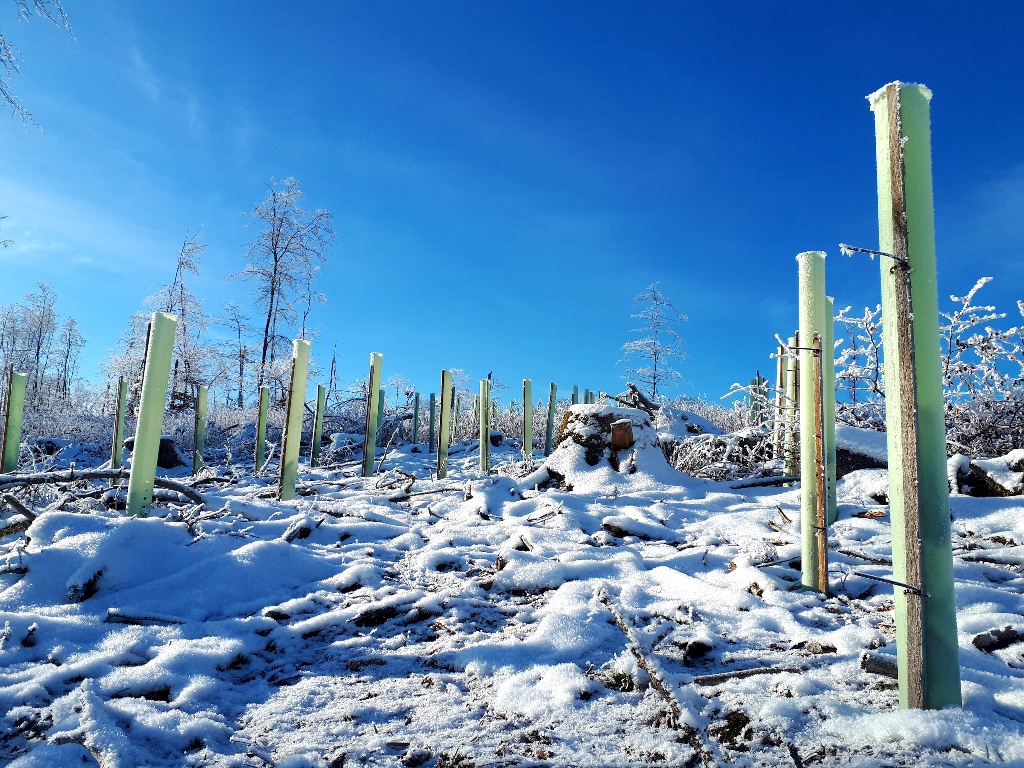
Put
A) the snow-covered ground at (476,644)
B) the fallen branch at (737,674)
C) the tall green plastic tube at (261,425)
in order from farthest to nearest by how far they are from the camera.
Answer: the tall green plastic tube at (261,425) → the fallen branch at (737,674) → the snow-covered ground at (476,644)

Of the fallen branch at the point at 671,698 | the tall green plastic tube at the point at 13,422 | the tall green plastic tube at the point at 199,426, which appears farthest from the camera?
the tall green plastic tube at the point at 199,426

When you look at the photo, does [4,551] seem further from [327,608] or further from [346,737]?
[346,737]

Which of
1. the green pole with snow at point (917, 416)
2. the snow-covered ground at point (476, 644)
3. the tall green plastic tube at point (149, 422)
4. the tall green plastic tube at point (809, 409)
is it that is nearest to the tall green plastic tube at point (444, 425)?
the snow-covered ground at point (476, 644)

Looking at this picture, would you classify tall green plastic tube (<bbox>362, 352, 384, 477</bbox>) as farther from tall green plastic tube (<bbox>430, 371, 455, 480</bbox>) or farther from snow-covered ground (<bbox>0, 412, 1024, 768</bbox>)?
snow-covered ground (<bbox>0, 412, 1024, 768</bbox>)

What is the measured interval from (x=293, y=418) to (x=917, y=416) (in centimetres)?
405

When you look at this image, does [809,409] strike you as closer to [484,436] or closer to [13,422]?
[484,436]

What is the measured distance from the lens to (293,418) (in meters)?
4.45

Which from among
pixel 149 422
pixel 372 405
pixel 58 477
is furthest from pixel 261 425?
pixel 149 422

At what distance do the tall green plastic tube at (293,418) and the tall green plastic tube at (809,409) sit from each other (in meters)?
3.37

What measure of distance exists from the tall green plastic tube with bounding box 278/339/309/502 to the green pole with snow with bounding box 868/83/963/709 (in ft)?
12.6

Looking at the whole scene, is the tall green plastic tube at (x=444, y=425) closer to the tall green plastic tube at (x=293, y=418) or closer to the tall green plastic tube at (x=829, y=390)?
the tall green plastic tube at (x=293, y=418)

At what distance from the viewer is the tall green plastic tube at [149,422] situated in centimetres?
325

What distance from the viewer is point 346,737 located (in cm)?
155

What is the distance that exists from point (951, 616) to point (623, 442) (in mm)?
4479
